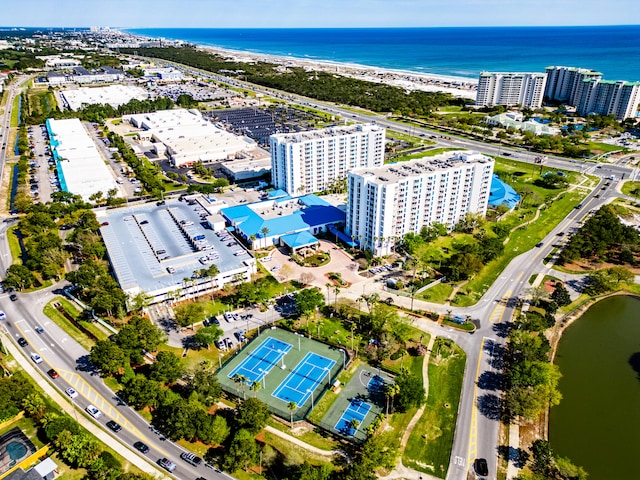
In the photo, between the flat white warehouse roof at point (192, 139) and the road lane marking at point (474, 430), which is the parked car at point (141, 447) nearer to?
the road lane marking at point (474, 430)

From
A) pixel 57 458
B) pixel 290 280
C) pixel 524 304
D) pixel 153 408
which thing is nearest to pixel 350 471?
pixel 153 408

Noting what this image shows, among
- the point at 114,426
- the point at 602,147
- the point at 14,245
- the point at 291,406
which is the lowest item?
the point at 114,426

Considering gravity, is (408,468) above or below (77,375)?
below

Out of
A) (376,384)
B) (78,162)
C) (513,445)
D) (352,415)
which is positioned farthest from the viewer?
(78,162)

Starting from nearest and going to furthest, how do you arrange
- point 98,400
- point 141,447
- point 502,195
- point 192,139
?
point 141,447, point 98,400, point 502,195, point 192,139

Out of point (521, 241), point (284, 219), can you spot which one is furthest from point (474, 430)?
point (284, 219)

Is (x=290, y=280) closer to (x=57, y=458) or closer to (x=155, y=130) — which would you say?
(x=57, y=458)

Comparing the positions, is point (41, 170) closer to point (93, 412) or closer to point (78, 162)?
point (78, 162)

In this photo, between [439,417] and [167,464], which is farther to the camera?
[439,417]

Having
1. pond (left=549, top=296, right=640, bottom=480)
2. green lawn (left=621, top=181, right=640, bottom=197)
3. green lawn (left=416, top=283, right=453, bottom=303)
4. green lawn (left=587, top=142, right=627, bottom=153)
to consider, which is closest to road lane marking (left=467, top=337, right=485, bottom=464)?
pond (left=549, top=296, right=640, bottom=480)
